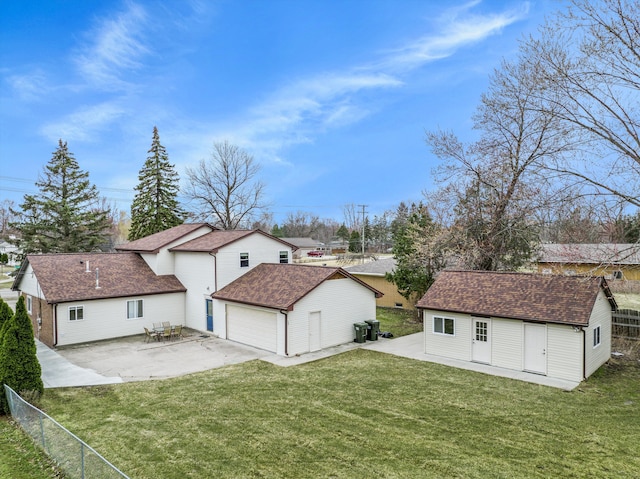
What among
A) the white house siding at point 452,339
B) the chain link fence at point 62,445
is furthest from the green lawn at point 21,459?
the white house siding at point 452,339

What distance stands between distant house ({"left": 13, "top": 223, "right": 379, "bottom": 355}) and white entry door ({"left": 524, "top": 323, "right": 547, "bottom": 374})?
777cm

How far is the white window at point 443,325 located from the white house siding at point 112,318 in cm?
1389

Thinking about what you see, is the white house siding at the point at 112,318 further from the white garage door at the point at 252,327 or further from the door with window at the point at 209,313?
the white garage door at the point at 252,327

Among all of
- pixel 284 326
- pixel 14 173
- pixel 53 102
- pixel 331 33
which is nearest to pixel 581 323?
pixel 284 326

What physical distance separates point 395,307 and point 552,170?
53.9 ft

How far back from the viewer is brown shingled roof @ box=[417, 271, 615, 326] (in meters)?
14.2

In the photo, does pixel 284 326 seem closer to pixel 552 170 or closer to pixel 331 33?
pixel 552 170

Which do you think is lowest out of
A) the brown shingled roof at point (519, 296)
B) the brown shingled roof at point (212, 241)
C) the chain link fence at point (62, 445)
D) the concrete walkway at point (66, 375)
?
the concrete walkway at point (66, 375)

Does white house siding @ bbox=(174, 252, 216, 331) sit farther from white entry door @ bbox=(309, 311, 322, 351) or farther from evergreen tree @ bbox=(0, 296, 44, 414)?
evergreen tree @ bbox=(0, 296, 44, 414)

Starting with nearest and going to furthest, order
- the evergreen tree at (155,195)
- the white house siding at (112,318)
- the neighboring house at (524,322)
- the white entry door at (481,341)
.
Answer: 1. the neighboring house at (524,322)
2. the white entry door at (481,341)
3. the white house siding at (112,318)
4. the evergreen tree at (155,195)

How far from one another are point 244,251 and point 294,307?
6.10m

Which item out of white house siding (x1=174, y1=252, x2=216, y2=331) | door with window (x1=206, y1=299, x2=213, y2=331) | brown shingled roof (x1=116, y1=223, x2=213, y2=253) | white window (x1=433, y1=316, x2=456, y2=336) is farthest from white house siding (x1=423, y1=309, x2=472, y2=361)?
brown shingled roof (x1=116, y1=223, x2=213, y2=253)

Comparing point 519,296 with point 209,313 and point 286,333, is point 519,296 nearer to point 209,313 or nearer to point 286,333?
point 286,333

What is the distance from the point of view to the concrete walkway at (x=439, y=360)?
1384cm
